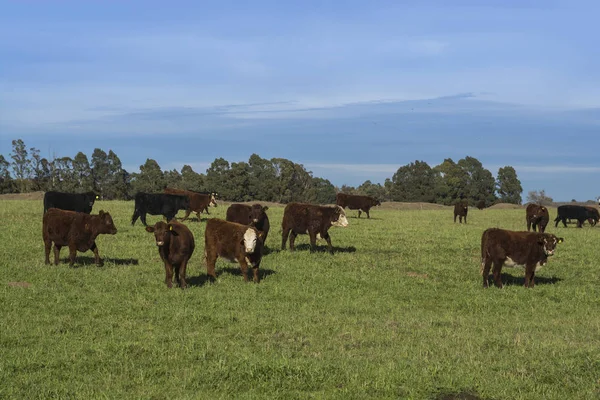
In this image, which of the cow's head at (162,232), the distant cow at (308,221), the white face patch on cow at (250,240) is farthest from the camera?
the distant cow at (308,221)

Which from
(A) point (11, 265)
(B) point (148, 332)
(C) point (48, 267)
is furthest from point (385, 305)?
(A) point (11, 265)

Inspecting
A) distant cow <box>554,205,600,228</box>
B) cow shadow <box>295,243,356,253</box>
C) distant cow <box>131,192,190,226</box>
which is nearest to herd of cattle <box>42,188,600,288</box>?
cow shadow <box>295,243,356,253</box>

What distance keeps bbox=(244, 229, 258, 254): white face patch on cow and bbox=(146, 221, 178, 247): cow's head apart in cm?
174

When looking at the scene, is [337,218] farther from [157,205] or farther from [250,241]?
[157,205]

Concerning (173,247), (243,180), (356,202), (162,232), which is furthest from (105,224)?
(243,180)

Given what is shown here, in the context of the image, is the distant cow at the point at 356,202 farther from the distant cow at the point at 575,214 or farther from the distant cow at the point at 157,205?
the distant cow at the point at 157,205

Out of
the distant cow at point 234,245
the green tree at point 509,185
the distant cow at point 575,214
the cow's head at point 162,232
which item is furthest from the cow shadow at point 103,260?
the green tree at point 509,185

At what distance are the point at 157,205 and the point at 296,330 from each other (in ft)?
62.5

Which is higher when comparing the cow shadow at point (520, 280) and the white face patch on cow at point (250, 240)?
the white face patch on cow at point (250, 240)

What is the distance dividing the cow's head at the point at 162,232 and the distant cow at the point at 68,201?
13.6 metres

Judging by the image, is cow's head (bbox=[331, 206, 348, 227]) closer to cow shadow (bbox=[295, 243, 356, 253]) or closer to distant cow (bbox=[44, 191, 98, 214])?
cow shadow (bbox=[295, 243, 356, 253])

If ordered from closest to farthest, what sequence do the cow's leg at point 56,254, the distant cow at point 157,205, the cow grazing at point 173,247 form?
1. the cow grazing at point 173,247
2. the cow's leg at point 56,254
3. the distant cow at point 157,205

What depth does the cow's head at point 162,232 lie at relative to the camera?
544 inches

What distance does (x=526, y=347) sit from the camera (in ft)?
33.2
